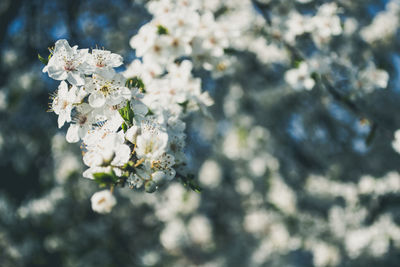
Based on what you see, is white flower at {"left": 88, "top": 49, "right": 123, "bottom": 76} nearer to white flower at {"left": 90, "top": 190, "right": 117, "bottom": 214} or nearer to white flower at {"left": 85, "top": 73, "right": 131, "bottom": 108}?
white flower at {"left": 85, "top": 73, "right": 131, "bottom": 108}

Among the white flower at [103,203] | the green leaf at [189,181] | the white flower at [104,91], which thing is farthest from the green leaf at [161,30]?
the white flower at [103,203]

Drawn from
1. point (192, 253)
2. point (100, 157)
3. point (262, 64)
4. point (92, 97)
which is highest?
point (262, 64)

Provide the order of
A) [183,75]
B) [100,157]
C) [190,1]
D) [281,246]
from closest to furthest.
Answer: [100,157] → [183,75] → [190,1] → [281,246]

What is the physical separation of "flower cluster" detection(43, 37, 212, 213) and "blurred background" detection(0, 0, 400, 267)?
86.7 inches

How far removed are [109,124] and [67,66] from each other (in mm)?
255

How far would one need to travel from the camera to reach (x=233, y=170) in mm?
5180

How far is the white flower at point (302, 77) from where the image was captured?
1902 mm

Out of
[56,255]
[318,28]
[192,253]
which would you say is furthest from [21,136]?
[192,253]

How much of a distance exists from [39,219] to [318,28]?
413 centimetres

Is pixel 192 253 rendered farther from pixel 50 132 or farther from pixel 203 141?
pixel 50 132

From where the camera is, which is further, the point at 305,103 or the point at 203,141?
the point at 203,141

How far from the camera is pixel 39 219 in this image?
4.10m

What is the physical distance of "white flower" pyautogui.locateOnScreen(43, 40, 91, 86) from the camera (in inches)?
41.6

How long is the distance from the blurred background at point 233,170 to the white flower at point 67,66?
2.26 m
